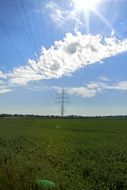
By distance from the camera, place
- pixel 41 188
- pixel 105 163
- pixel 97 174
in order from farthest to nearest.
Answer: pixel 105 163
pixel 97 174
pixel 41 188

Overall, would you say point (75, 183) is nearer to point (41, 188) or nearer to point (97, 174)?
point (41, 188)

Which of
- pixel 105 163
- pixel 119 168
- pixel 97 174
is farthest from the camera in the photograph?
pixel 105 163

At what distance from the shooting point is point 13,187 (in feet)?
32.2

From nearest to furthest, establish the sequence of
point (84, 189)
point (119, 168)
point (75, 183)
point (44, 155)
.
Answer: point (84, 189) → point (75, 183) → point (119, 168) → point (44, 155)

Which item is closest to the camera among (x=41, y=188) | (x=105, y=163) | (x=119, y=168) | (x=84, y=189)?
(x=41, y=188)

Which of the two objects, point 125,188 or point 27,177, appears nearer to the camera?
point 27,177

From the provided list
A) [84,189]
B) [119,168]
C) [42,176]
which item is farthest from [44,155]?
[84,189]

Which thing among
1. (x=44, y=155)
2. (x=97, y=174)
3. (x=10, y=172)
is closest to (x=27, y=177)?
(x=10, y=172)

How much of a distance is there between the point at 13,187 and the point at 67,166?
6.80m

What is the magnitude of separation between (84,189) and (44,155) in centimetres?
991

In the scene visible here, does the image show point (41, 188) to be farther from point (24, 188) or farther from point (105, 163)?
point (105, 163)

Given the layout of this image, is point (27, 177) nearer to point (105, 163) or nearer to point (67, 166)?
point (67, 166)

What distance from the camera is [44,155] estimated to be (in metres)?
20.5

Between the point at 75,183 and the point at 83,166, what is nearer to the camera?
the point at 75,183
